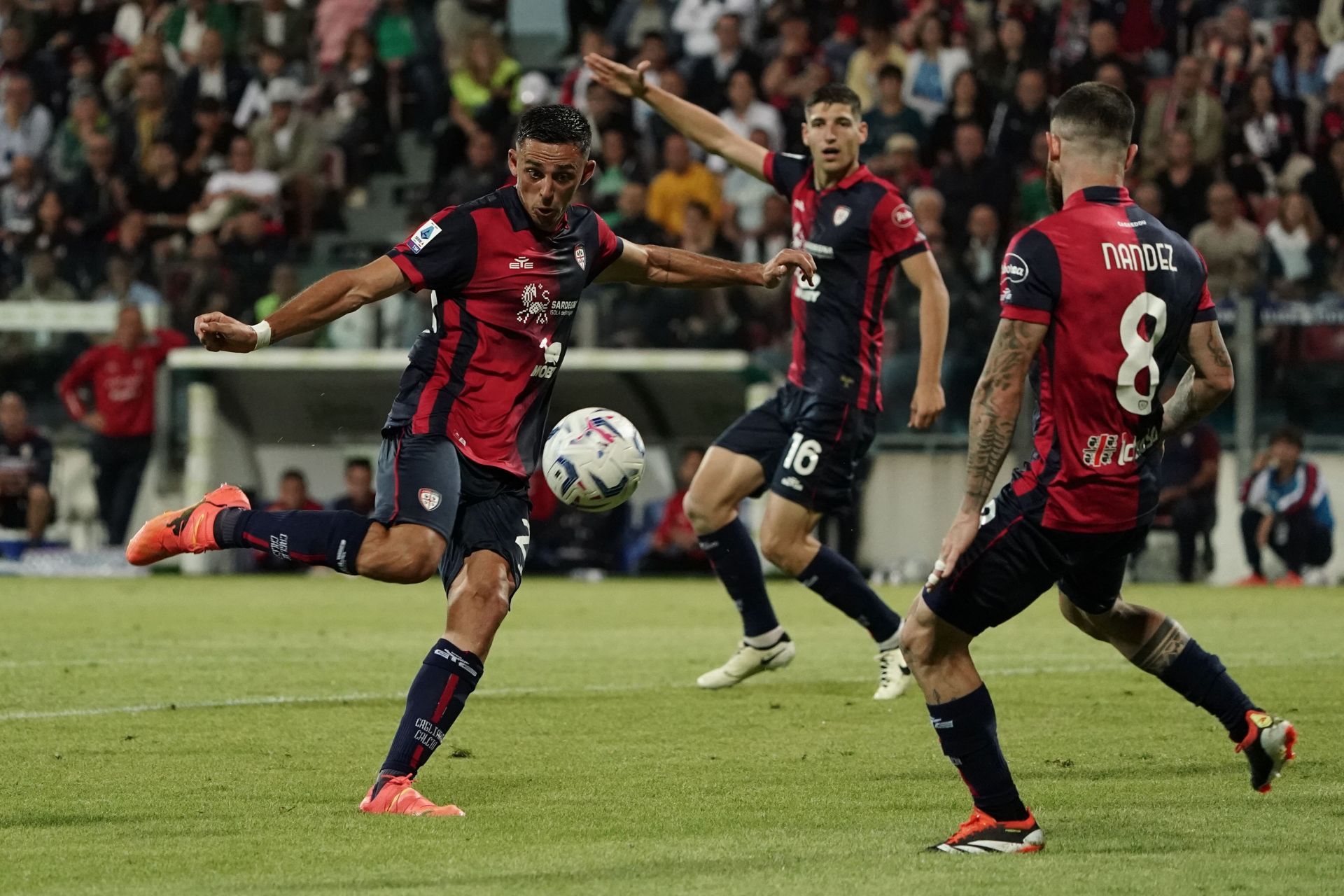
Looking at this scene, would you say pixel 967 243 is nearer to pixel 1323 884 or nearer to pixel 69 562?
pixel 69 562

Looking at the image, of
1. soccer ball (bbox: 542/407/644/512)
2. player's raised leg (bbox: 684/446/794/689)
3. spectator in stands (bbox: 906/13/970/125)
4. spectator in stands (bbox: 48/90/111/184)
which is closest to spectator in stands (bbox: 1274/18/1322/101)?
spectator in stands (bbox: 906/13/970/125)

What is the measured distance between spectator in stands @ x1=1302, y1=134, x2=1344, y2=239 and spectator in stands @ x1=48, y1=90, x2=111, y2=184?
1291 centimetres

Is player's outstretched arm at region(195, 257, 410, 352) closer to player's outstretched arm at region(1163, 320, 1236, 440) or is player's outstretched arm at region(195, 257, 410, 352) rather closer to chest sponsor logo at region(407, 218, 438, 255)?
chest sponsor logo at region(407, 218, 438, 255)

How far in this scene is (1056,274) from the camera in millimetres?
5254

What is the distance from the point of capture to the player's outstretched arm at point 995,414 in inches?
206

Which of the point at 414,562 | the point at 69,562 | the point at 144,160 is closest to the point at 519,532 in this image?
the point at 414,562

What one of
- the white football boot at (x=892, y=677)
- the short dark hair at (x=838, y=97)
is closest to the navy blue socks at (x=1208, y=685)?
the white football boot at (x=892, y=677)

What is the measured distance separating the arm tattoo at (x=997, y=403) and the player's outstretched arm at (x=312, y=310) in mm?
1818

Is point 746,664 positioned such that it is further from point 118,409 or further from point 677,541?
point 118,409

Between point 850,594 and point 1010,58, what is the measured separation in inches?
451

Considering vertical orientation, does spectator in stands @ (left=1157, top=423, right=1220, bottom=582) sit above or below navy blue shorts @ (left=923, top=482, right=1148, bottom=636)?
below

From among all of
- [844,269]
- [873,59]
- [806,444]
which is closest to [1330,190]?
[873,59]

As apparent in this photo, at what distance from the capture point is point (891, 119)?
19359 mm

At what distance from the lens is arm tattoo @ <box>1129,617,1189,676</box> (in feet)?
20.2
